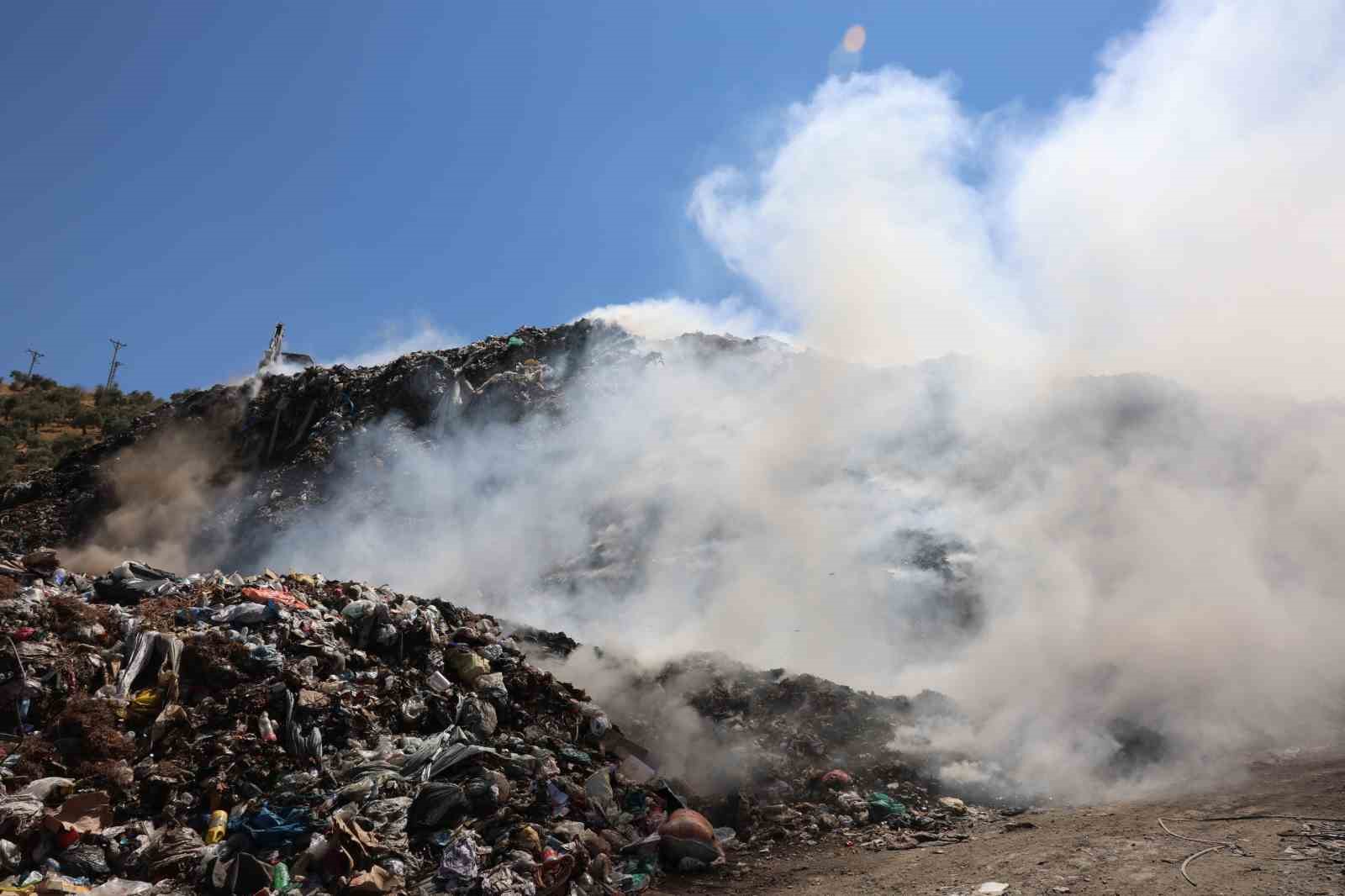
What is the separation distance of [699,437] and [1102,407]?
25.9ft

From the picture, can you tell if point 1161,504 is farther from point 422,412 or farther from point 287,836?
point 422,412

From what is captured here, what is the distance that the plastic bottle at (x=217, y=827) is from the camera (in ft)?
20.0

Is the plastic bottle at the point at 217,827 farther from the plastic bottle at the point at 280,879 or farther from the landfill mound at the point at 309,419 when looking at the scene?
the landfill mound at the point at 309,419

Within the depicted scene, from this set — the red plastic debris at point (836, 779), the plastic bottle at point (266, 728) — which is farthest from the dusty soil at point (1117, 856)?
the plastic bottle at point (266, 728)

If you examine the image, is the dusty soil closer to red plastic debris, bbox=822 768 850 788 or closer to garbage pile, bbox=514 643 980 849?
garbage pile, bbox=514 643 980 849

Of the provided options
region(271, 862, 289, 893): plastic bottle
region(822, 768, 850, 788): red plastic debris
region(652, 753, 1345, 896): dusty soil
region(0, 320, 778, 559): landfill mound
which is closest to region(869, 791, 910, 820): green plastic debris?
region(822, 768, 850, 788): red plastic debris

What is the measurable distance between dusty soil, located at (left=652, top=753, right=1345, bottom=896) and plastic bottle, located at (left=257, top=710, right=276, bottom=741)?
3438 mm

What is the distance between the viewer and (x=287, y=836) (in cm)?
611

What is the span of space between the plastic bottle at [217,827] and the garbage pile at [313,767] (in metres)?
0.02

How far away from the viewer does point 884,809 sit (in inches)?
303

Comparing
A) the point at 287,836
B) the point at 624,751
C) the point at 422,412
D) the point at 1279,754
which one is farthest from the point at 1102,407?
the point at 287,836

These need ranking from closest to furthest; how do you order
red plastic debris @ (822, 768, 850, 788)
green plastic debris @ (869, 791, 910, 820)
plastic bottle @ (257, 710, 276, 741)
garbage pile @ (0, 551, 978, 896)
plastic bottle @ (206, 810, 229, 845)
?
garbage pile @ (0, 551, 978, 896) < plastic bottle @ (206, 810, 229, 845) < plastic bottle @ (257, 710, 276, 741) < green plastic debris @ (869, 791, 910, 820) < red plastic debris @ (822, 768, 850, 788)

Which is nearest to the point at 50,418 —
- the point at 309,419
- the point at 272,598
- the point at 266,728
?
the point at 309,419

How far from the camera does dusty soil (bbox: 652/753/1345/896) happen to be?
5.30 m
